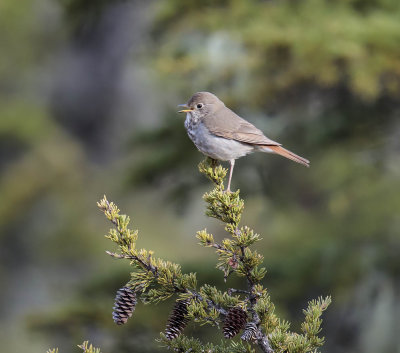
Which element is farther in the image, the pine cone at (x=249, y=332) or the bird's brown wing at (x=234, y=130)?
the bird's brown wing at (x=234, y=130)

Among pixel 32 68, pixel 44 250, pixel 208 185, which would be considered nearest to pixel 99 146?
pixel 44 250

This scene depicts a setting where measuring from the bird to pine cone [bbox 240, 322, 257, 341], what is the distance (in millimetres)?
2125

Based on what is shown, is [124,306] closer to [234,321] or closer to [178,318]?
[178,318]

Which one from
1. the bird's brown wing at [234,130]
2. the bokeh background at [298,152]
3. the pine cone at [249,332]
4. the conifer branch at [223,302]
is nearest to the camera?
the pine cone at [249,332]

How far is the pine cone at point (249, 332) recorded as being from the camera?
2.57 m

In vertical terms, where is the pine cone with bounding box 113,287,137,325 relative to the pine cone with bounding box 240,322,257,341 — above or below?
above

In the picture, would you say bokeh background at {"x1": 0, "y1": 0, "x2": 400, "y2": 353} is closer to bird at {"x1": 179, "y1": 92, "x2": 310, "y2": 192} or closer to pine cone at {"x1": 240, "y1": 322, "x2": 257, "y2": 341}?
bird at {"x1": 179, "y1": 92, "x2": 310, "y2": 192}

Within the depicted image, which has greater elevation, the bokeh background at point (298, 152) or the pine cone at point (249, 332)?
the bokeh background at point (298, 152)

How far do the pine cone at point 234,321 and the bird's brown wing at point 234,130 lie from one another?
2303 millimetres

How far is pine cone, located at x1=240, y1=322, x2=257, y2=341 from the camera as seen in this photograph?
257 cm

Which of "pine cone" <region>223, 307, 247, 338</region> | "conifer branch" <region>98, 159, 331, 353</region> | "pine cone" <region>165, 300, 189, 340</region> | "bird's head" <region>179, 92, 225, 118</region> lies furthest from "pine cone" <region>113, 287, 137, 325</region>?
"bird's head" <region>179, 92, 225, 118</region>

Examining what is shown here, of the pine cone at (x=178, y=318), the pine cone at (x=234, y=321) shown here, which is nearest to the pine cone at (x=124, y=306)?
the pine cone at (x=178, y=318)

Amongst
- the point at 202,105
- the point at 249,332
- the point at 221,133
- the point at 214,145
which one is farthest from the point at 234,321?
the point at 202,105

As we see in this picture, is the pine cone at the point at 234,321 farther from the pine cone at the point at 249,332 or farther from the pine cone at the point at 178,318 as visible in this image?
the pine cone at the point at 178,318
